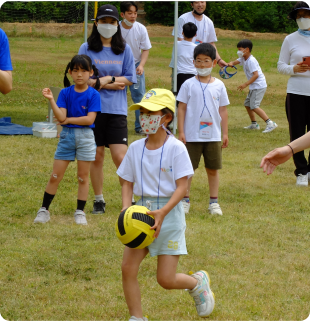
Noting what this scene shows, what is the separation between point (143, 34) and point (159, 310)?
6.10 metres

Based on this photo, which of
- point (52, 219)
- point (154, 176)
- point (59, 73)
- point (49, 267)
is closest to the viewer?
point (154, 176)

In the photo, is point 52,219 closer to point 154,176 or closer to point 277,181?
point 154,176

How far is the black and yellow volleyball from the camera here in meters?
3.11

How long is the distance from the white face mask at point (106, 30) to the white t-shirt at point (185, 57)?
4412 mm

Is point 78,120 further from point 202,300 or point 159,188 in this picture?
point 202,300

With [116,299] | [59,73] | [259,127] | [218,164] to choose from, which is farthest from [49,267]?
[59,73]

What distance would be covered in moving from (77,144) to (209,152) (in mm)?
1483

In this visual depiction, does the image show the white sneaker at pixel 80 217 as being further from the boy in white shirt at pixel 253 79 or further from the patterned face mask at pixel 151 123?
the boy in white shirt at pixel 253 79

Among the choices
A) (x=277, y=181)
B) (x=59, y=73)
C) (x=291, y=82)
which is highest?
(x=291, y=82)

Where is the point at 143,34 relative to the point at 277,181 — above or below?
above

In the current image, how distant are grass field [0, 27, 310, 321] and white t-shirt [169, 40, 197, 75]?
222cm

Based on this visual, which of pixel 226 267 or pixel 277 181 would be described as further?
pixel 277 181

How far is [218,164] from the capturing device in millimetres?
5758

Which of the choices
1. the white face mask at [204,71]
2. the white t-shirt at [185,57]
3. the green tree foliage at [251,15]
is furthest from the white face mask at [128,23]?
the green tree foliage at [251,15]
